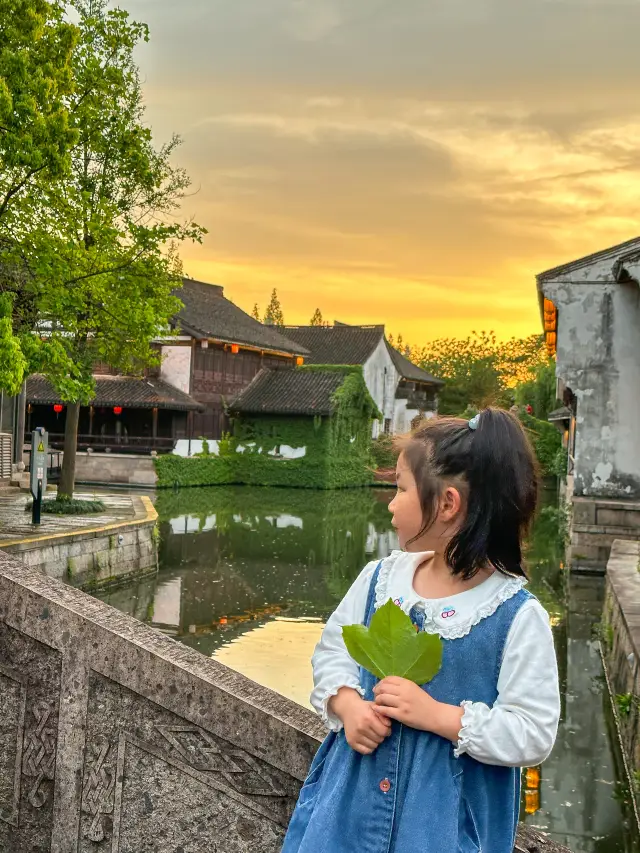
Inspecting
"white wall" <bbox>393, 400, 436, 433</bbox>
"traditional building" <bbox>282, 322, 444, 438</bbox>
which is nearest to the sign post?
"traditional building" <bbox>282, 322, 444, 438</bbox>

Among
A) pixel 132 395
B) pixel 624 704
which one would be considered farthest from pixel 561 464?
pixel 624 704

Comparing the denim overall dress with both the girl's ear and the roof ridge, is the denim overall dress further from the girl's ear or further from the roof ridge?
the roof ridge

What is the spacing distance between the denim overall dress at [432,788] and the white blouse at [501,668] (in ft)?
0.10

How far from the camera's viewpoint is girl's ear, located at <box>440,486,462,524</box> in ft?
6.13

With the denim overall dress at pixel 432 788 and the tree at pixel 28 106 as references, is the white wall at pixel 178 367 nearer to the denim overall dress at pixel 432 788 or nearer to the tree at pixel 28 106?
the tree at pixel 28 106

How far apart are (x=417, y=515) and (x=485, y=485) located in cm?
15

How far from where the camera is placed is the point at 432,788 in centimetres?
175

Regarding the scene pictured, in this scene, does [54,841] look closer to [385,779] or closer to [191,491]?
[385,779]

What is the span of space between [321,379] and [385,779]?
40.6 meters

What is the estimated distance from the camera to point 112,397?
36375mm

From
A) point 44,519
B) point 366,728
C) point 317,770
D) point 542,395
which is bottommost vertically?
point 44,519

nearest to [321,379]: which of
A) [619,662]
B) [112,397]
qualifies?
[112,397]

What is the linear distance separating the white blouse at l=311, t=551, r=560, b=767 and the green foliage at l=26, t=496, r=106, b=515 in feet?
50.1

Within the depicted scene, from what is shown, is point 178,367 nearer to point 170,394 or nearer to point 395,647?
point 170,394
